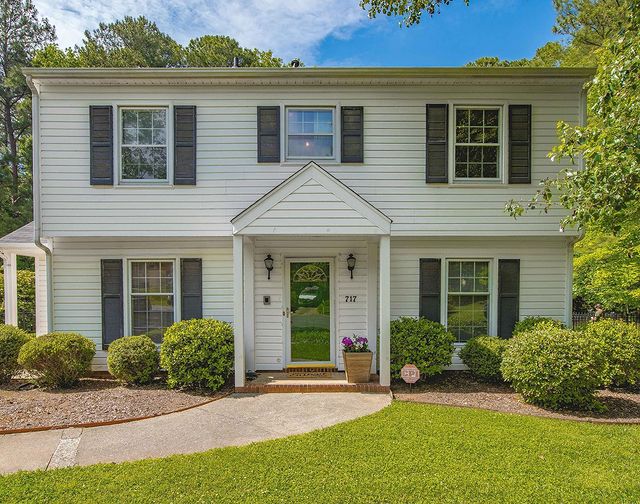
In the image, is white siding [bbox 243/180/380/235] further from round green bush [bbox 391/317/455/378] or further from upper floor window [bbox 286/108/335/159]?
round green bush [bbox 391/317/455/378]

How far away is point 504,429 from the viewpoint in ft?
15.7

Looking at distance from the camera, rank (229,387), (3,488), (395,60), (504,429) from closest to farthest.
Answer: (3,488)
(504,429)
(229,387)
(395,60)

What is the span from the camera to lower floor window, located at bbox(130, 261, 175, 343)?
7.31 metres

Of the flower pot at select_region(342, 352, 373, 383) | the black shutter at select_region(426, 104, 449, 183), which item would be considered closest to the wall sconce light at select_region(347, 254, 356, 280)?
the flower pot at select_region(342, 352, 373, 383)

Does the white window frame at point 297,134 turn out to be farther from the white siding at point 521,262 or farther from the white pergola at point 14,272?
the white pergola at point 14,272

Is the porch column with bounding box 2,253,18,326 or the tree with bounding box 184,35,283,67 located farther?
the tree with bounding box 184,35,283,67

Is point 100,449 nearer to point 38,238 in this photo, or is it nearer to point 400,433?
point 400,433

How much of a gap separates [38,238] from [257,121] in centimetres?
482

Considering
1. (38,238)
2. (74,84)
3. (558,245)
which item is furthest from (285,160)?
(558,245)

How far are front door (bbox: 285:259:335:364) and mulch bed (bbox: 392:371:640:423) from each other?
1.71 m

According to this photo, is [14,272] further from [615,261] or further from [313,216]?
[615,261]

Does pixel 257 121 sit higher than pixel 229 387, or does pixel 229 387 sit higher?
pixel 257 121

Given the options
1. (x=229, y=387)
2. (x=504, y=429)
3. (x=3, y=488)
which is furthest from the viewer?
(x=229, y=387)

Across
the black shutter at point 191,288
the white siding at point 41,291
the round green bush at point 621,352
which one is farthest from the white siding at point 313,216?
the white siding at point 41,291
